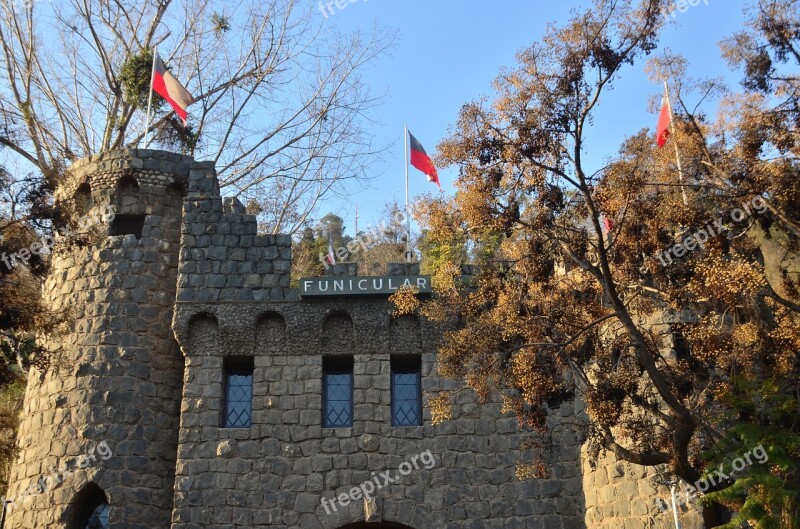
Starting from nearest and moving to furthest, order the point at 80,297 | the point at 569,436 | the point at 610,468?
the point at 610,468 → the point at 569,436 → the point at 80,297

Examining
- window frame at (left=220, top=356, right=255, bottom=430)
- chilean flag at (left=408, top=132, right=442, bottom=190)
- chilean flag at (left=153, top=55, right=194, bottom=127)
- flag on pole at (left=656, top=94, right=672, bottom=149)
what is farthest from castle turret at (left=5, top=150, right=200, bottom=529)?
flag on pole at (left=656, top=94, right=672, bottom=149)

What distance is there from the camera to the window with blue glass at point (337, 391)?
17.5m

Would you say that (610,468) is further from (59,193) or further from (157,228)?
(59,193)

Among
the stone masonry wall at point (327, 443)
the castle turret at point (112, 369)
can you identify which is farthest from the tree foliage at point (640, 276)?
the castle turret at point (112, 369)

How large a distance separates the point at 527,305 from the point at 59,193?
11.1 m

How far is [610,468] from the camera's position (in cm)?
1623

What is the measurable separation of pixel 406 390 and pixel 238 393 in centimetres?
327

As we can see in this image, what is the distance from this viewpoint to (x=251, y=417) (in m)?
17.3

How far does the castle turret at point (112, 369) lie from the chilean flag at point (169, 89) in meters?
2.39

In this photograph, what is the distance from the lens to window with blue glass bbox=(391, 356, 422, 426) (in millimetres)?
17547

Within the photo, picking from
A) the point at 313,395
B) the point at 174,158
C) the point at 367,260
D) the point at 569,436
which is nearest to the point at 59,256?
the point at 174,158

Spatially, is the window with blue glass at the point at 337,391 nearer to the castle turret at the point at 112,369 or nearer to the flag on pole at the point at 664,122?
the castle turret at the point at 112,369

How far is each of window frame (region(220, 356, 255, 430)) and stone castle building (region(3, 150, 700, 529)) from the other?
39mm

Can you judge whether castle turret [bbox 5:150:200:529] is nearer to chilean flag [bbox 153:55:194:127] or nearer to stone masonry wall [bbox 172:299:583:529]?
stone masonry wall [bbox 172:299:583:529]
